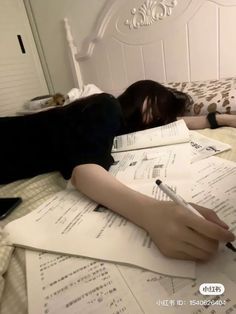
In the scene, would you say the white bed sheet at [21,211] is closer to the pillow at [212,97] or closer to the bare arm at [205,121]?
the bare arm at [205,121]

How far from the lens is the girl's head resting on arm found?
1.04 m

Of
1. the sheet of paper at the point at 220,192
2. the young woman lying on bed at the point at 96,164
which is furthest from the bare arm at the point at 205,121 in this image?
the sheet of paper at the point at 220,192

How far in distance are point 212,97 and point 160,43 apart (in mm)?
522

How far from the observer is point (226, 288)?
0.96ft

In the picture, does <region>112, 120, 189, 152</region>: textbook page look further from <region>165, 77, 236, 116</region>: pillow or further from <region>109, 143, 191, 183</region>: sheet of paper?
<region>165, 77, 236, 116</region>: pillow

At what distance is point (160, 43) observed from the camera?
1365 millimetres

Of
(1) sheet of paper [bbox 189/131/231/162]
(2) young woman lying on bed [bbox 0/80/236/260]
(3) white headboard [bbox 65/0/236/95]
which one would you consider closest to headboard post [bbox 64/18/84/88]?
(3) white headboard [bbox 65/0/236/95]

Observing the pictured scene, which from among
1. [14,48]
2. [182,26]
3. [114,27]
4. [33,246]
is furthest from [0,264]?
[14,48]

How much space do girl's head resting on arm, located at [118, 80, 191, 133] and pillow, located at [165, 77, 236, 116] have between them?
4cm

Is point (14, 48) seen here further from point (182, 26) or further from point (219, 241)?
point (219, 241)

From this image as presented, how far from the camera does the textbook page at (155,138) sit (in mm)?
805

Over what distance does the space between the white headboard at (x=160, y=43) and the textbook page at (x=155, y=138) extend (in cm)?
58

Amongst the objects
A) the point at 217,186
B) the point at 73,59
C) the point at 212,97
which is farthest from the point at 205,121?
the point at 73,59

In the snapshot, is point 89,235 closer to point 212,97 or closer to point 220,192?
point 220,192
